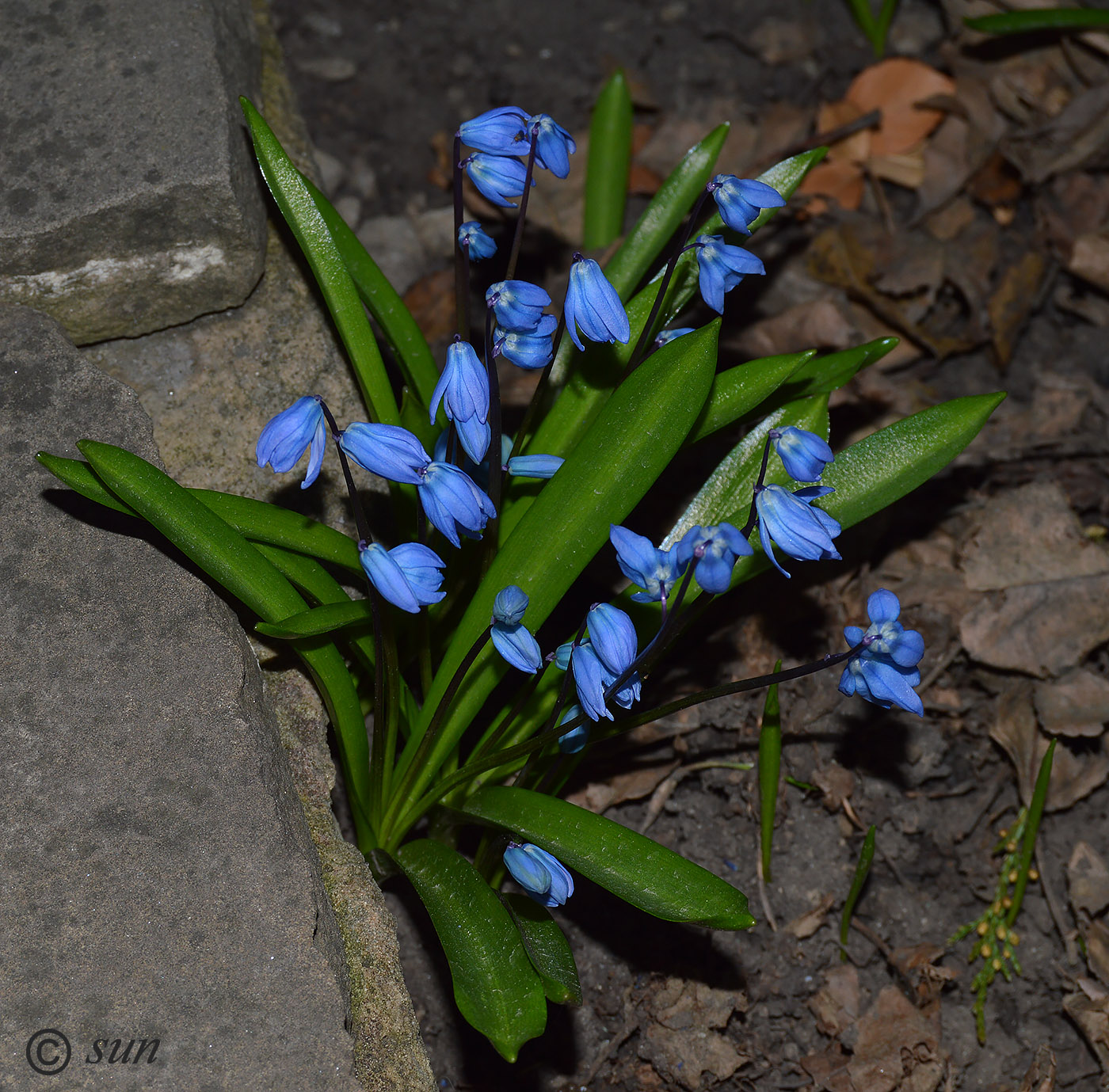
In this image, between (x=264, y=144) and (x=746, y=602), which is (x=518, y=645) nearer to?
(x=746, y=602)

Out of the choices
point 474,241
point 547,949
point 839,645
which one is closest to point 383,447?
point 474,241

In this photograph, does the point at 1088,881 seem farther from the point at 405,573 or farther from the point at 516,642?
the point at 405,573

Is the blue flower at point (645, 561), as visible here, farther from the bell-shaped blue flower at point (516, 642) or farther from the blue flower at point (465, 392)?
the blue flower at point (465, 392)

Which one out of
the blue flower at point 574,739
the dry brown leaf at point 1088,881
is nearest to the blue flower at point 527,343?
the blue flower at point 574,739

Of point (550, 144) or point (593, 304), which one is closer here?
point (593, 304)

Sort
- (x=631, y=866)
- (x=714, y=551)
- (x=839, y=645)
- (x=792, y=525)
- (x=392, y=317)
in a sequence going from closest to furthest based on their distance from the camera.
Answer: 1. (x=714, y=551)
2. (x=792, y=525)
3. (x=631, y=866)
4. (x=392, y=317)
5. (x=839, y=645)

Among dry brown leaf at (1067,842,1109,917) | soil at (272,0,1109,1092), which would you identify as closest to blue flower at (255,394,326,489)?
soil at (272,0,1109,1092)

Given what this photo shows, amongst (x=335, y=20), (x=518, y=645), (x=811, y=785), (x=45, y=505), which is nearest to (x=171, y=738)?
(x=45, y=505)
